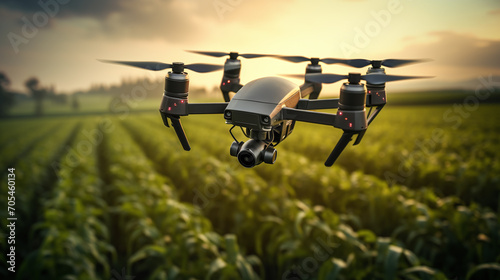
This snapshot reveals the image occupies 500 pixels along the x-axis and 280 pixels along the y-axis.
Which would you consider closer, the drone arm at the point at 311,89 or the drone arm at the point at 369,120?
the drone arm at the point at 369,120

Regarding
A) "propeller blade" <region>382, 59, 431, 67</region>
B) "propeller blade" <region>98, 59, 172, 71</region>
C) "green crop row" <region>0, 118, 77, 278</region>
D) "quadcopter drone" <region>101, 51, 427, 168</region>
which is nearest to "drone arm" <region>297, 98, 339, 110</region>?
"quadcopter drone" <region>101, 51, 427, 168</region>

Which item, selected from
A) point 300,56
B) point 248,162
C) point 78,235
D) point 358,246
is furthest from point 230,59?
point 78,235

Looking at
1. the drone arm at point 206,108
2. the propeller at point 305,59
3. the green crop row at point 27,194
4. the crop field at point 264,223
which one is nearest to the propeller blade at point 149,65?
the drone arm at point 206,108

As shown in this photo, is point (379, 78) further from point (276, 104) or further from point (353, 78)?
point (276, 104)

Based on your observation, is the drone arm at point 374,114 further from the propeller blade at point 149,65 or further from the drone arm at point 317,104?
the propeller blade at point 149,65

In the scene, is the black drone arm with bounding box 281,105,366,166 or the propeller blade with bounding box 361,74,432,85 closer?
the black drone arm with bounding box 281,105,366,166

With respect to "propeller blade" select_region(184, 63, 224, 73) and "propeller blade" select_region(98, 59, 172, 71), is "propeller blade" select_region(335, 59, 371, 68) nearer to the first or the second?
"propeller blade" select_region(184, 63, 224, 73)

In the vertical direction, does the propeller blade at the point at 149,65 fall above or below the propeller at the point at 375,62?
below
